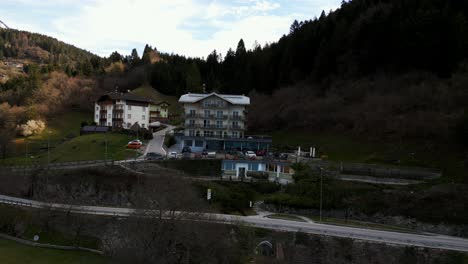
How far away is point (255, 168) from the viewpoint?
45.5 meters

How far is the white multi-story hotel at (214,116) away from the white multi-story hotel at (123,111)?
51.0 ft

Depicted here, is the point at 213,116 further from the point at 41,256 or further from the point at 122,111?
the point at 41,256

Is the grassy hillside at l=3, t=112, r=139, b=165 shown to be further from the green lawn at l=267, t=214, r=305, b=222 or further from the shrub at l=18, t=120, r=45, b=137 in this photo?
the green lawn at l=267, t=214, r=305, b=222

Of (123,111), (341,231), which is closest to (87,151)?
(123,111)

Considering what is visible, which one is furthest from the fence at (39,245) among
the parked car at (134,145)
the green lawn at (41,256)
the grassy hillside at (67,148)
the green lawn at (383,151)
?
the green lawn at (383,151)

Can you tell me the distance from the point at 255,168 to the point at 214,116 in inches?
754

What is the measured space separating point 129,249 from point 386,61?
6418 centimetres

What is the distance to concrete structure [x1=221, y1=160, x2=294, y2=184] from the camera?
142 ft

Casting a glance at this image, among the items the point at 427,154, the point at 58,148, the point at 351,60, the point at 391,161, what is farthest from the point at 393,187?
the point at 58,148

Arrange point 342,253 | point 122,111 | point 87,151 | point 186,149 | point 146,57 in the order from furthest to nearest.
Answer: point 146,57 < point 122,111 < point 87,151 < point 186,149 < point 342,253

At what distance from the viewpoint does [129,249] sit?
2348cm

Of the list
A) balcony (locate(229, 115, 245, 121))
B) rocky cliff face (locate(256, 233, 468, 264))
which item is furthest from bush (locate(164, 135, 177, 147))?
rocky cliff face (locate(256, 233, 468, 264))

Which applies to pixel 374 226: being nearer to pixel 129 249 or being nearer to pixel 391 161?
pixel 391 161

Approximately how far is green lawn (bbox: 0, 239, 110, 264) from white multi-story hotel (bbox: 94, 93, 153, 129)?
44.6 meters
